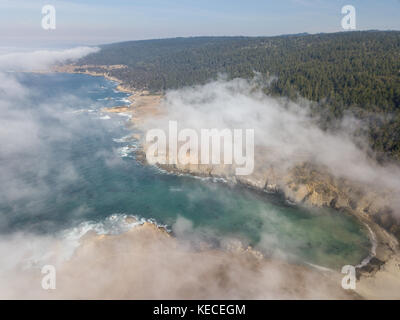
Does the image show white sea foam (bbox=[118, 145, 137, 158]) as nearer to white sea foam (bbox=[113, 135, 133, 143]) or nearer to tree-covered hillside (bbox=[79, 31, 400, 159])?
white sea foam (bbox=[113, 135, 133, 143])

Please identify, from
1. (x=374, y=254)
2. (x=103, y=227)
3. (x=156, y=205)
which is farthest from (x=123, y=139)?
(x=374, y=254)

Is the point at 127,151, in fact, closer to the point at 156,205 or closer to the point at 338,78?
the point at 156,205

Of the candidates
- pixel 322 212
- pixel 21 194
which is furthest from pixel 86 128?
pixel 322 212

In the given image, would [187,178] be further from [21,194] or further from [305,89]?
[305,89]

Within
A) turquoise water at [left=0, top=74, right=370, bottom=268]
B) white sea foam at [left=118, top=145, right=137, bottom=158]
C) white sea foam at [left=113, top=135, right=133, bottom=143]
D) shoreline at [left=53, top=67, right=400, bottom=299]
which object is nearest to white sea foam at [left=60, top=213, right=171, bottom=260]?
turquoise water at [left=0, top=74, right=370, bottom=268]

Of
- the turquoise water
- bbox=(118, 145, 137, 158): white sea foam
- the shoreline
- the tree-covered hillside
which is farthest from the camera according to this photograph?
bbox=(118, 145, 137, 158): white sea foam

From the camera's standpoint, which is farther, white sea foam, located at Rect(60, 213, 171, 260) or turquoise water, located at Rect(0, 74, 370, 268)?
turquoise water, located at Rect(0, 74, 370, 268)

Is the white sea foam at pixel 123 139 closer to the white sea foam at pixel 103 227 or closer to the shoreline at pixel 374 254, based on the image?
the white sea foam at pixel 103 227

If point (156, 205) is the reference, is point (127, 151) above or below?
above
